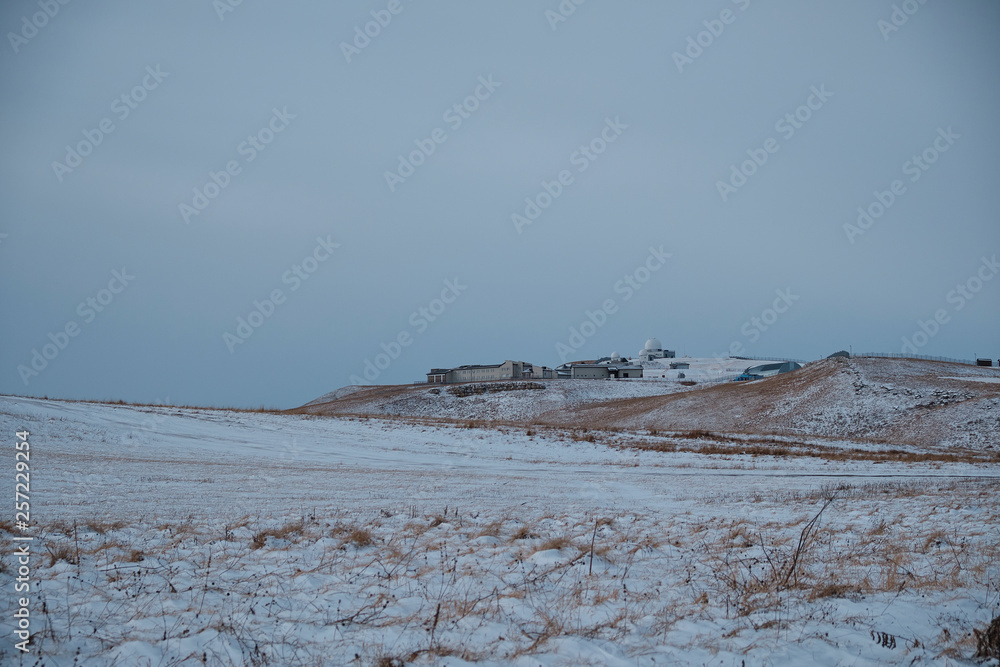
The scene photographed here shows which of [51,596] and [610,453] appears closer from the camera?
[51,596]

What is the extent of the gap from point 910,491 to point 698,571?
11375 millimetres

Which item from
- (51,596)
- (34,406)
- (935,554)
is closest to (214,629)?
(51,596)

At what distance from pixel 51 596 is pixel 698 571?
7.55m

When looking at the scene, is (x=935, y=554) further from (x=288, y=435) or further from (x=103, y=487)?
(x=288, y=435)

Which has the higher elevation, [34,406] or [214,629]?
[34,406]

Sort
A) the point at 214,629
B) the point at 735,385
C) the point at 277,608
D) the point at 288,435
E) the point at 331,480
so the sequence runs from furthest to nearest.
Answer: the point at 735,385 < the point at 288,435 < the point at 331,480 < the point at 277,608 < the point at 214,629

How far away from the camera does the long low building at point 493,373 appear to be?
370ft

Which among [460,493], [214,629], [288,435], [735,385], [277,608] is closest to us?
[214,629]

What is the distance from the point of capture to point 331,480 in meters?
17.1

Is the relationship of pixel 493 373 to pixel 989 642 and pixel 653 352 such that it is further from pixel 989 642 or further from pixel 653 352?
pixel 989 642

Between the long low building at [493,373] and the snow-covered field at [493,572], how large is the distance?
313 feet

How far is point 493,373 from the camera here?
115000mm

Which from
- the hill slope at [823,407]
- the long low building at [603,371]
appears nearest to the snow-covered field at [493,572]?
the hill slope at [823,407]

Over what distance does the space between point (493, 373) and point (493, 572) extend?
108 m
